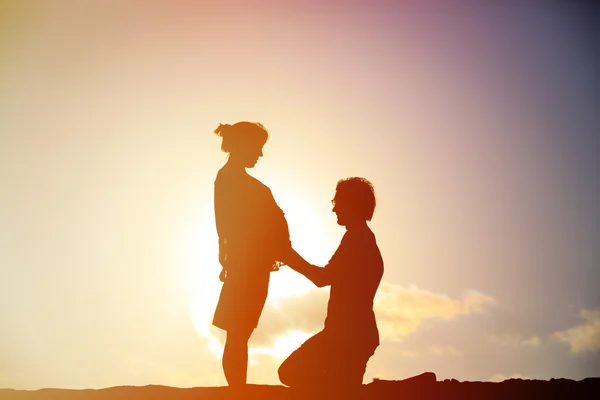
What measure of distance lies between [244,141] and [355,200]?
5.29 feet

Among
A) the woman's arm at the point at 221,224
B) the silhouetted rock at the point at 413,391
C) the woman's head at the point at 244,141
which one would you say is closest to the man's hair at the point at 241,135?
the woman's head at the point at 244,141

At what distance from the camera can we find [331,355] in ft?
24.7

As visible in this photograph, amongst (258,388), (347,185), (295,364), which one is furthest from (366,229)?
(258,388)

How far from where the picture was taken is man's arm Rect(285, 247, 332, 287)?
8391 mm

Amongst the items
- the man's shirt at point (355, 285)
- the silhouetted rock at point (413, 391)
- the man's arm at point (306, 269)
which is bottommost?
the silhouetted rock at point (413, 391)

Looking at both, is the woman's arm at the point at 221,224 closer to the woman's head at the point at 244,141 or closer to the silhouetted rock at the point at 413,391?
the woman's head at the point at 244,141

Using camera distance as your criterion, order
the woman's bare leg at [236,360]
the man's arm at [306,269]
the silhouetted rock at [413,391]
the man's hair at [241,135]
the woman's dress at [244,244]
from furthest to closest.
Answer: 1. the silhouetted rock at [413,391]
2. the man's arm at [306,269]
3. the man's hair at [241,135]
4. the woman's dress at [244,244]
5. the woman's bare leg at [236,360]

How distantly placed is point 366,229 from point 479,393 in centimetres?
347

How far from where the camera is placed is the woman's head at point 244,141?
830 cm

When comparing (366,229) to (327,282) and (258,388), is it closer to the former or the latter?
(327,282)

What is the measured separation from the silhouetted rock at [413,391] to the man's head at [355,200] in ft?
8.50

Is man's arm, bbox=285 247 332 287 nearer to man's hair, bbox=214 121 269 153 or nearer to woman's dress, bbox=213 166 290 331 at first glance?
woman's dress, bbox=213 166 290 331

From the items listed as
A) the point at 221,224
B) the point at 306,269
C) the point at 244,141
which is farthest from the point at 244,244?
the point at 244,141

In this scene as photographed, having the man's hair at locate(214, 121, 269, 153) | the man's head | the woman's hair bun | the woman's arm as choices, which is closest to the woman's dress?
the woman's arm
